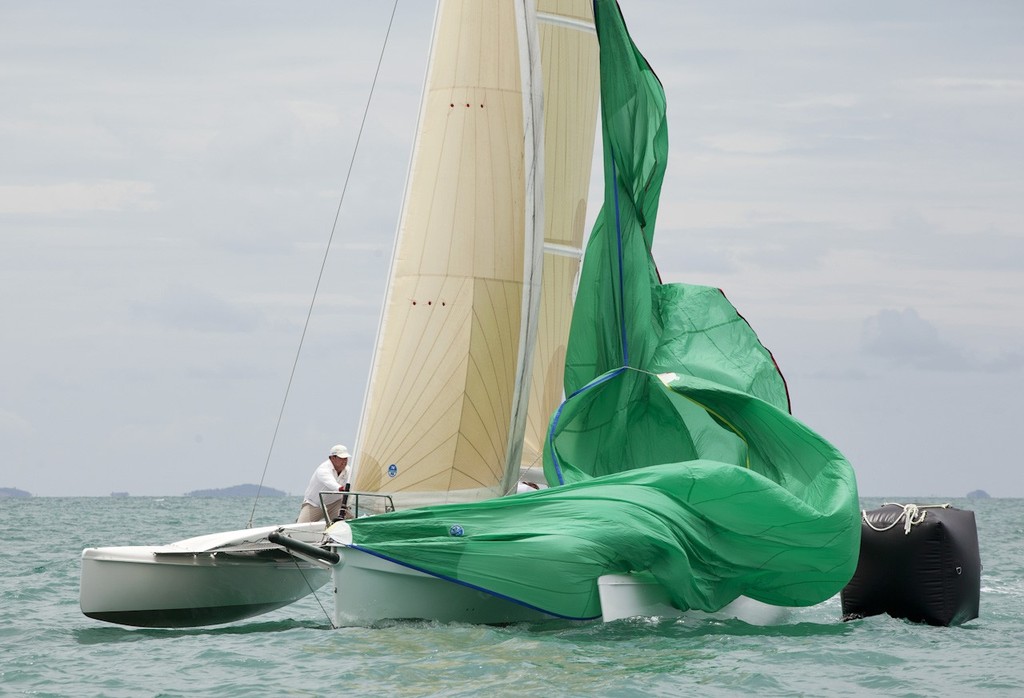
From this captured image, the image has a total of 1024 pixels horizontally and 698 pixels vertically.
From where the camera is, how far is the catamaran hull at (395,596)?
384 inches

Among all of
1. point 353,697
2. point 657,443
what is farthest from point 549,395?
point 353,697

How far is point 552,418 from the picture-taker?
41.0 feet

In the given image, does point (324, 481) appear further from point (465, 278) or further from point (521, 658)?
point (521, 658)

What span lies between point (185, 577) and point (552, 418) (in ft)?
11.5

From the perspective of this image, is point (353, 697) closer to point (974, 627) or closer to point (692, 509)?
point (692, 509)

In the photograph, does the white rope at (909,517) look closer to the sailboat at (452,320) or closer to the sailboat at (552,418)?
the sailboat at (552,418)

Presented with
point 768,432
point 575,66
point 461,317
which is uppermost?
point 575,66

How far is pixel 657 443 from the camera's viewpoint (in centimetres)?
1278

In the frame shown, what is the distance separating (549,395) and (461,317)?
11.1 feet

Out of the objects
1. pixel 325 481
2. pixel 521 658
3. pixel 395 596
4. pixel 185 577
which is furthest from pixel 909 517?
pixel 185 577

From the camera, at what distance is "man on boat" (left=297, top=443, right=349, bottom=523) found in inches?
486

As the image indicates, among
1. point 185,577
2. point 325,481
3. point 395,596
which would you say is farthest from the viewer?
point 325,481

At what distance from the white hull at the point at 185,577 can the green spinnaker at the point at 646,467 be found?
57.0 inches

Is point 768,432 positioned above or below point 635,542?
above
